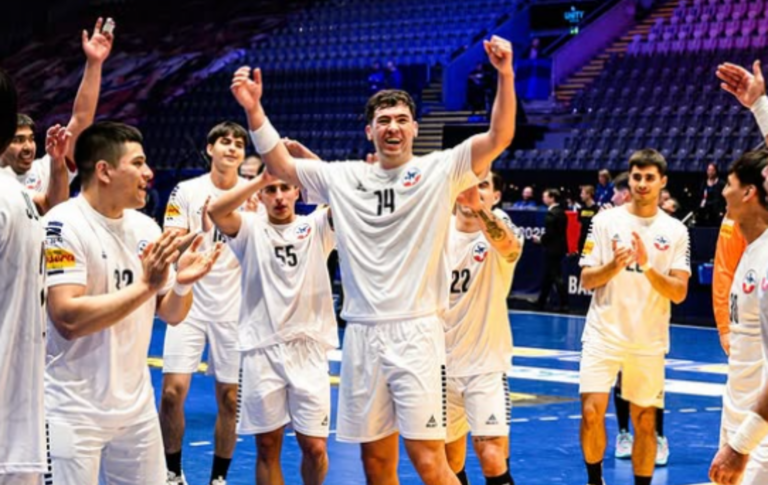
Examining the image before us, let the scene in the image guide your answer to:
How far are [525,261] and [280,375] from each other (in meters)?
14.8

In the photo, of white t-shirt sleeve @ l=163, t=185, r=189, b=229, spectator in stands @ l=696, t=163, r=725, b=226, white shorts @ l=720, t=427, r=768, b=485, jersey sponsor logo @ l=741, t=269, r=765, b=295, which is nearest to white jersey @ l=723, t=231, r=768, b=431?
jersey sponsor logo @ l=741, t=269, r=765, b=295

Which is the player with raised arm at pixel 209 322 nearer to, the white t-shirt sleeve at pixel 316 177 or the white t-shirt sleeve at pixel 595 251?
the white t-shirt sleeve at pixel 316 177

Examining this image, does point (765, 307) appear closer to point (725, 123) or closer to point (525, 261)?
point (525, 261)

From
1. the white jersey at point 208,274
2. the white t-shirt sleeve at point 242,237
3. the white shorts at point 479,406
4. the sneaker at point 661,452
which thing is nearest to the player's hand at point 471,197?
the white shorts at point 479,406

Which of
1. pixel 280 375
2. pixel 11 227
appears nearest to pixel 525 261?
pixel 280 375

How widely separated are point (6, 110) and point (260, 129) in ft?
9.57

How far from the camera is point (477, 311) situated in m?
7.79

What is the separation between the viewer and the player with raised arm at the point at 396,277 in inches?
245

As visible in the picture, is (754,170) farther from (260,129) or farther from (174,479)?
(174,479)

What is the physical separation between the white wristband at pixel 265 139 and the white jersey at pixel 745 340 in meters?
2.35

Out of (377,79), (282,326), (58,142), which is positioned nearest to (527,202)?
(377,79)

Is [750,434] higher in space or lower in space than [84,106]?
lower

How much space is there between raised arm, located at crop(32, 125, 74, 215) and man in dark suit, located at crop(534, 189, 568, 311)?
561 inches

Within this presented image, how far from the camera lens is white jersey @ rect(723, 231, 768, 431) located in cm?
637
